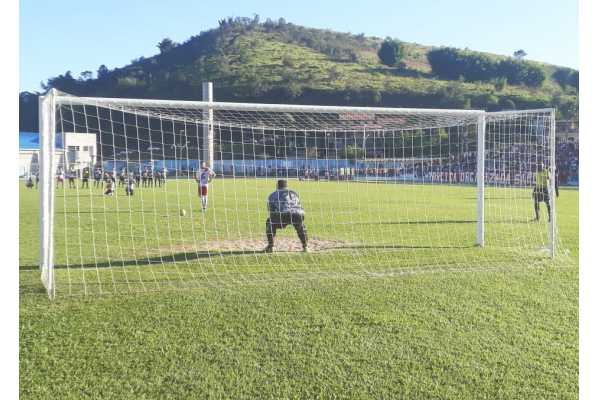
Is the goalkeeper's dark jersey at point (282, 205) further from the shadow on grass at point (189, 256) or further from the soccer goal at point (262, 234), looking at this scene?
the shadow on grass at point (189, 256)

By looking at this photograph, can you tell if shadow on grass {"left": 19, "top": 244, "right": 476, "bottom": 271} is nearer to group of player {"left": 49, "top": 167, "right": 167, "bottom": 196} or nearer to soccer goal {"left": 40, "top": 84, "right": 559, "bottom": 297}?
soccer goal {"left": 40, "top": 84, "right": 559, "bottom": 297}

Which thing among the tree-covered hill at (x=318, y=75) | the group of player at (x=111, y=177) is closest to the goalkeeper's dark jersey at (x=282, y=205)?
the group of player at (x=111, y=177)

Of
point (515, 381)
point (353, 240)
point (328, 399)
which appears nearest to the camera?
point (328, 399)

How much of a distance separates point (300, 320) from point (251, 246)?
4253mm

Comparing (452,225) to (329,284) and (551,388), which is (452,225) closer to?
(329,284)

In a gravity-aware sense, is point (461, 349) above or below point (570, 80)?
below

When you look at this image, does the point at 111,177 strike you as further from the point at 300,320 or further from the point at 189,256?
the point at 300,320

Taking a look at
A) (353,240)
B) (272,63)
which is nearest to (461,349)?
(353,240)

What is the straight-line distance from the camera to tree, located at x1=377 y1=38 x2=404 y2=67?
118688mm

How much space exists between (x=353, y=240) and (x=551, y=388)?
21.1 ft

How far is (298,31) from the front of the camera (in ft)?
478

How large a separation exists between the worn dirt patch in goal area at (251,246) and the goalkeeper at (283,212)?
37 cm

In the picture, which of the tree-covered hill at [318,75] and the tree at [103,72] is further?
the tree at [103,72]

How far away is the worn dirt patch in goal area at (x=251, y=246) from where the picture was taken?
29.3 feet
